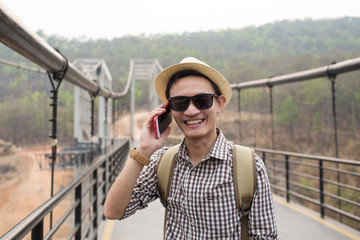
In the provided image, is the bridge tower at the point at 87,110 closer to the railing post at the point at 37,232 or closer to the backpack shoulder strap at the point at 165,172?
the railing post at the point at 37,232

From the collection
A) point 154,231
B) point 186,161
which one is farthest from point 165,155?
point 154,231

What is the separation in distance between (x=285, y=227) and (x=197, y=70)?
2.65 meters

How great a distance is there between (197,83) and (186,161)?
10.6 inches

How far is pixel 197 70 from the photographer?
2.97 ft

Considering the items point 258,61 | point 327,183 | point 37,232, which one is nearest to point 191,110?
point 37,232

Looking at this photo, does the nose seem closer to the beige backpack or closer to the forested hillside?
the beige backpack

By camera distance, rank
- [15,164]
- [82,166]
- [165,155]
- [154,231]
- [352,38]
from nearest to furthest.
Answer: [165,155], [154,231], [82,166], [15,164], [352,38]

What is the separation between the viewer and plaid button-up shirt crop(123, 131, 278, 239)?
2.67 feet

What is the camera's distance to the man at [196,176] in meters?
0.82

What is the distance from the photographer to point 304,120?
1230 inches

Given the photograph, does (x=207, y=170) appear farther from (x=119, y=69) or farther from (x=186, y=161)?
(x=119, y=69)

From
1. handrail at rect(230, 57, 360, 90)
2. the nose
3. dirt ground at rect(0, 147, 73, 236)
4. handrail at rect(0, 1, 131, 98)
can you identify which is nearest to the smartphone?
the nose

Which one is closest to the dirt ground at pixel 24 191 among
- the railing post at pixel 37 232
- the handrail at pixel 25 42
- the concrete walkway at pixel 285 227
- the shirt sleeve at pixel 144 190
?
the concrete walkway at pixel 285 227

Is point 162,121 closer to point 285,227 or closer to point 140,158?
point 140,158
